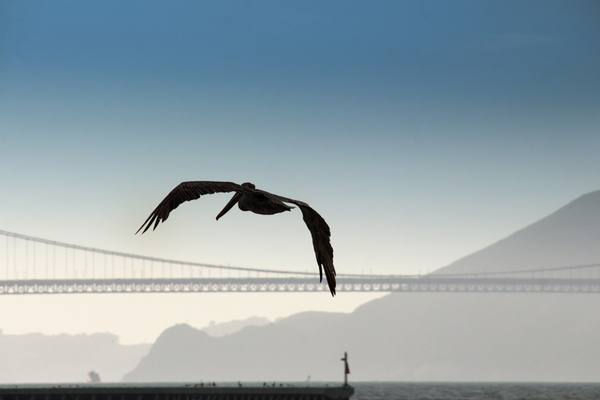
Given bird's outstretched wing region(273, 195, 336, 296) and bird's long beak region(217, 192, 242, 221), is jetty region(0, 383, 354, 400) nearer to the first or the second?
bird's long beak region(217, 192, 242, 221)

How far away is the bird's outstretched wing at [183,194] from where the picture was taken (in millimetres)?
6270

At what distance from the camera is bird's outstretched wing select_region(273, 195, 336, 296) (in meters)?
5.79

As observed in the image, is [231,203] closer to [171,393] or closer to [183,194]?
[183,194]

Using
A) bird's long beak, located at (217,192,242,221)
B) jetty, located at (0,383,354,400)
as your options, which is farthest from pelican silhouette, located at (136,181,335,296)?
jetty, located at (0,383,354,400)

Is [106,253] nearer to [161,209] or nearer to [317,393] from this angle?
[317,393]

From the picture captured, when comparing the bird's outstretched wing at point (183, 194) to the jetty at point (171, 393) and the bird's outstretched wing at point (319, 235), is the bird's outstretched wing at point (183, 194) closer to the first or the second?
the bird's outstretched wing at point (319, 235)

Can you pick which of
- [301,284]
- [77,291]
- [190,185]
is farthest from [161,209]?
[301,284]

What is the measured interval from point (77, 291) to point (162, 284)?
1023 cm

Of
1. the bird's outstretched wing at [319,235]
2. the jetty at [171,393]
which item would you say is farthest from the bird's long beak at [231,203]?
the jetty at [171,393]

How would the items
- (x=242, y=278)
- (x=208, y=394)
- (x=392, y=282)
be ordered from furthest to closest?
(x=392, y=282)
(x=242, y=278)
(x=208, y=394)

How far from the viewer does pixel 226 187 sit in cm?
621

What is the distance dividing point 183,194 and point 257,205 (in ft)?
2.27

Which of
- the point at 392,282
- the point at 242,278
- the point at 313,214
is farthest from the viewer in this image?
the point at 392,282

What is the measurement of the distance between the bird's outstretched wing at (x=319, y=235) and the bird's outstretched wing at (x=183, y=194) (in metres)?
0.52
